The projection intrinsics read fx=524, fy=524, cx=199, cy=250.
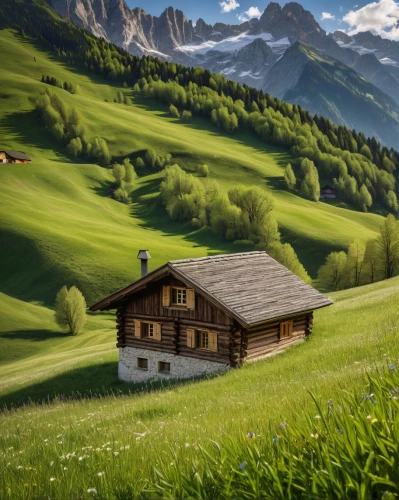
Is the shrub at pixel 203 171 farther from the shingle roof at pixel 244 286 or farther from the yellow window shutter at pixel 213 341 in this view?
the yellow window shutter at pixel 213 341

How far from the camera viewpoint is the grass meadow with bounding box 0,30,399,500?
3469mm

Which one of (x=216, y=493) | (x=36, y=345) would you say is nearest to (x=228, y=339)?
(x=216, y=493)

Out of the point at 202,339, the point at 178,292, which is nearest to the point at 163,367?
the point at 202,339

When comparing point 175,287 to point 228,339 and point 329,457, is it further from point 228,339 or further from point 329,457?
point 329,457

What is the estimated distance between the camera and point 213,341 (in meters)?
31.4

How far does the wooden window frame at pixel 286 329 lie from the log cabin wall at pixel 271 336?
19cm

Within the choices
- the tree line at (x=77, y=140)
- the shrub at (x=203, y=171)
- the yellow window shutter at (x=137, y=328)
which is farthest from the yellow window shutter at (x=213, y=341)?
the tree line at (x=77, y=140)

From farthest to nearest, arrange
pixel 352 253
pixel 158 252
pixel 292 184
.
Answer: pixel 292 184
pixel 158 252
pixel 352 253

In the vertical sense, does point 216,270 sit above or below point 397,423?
below

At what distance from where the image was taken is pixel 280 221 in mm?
135375

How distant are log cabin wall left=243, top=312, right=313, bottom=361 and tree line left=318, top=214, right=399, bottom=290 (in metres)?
52.8

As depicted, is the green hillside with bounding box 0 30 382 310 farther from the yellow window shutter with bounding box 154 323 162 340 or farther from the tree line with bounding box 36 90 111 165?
the yellow window shutter with bounding box 154 323 162 340

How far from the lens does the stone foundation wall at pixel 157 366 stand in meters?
31.9

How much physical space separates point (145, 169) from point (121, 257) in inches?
3353
